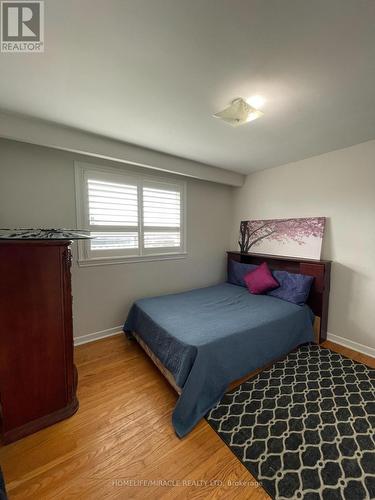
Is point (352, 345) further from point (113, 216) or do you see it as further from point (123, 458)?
point (113, 216)

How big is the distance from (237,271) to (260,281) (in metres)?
0.57

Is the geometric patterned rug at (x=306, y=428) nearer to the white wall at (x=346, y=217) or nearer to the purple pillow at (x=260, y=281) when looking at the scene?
the white wall at (x=346, y=217)

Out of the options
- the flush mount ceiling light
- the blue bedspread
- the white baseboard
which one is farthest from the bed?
the flush mount ceiling light

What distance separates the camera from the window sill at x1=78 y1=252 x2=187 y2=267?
255cm

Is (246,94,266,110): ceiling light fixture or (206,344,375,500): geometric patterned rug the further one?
(246,94,266,110): ceiling light fixture

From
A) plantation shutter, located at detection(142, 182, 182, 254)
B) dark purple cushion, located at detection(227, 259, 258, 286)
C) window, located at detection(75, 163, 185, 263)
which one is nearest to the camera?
window, located at detection(75, 163, 185, 263)

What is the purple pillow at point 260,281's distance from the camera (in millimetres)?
2871

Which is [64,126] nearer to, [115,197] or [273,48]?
[115,197]

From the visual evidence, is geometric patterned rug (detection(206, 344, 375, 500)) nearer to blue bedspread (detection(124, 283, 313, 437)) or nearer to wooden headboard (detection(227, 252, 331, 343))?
blue bedspread (detection(124, 283, 313, 437))

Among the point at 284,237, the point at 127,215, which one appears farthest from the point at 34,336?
the point at 284,237

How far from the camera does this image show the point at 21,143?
2.15m

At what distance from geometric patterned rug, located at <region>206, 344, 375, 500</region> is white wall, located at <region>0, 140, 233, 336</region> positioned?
1.76m

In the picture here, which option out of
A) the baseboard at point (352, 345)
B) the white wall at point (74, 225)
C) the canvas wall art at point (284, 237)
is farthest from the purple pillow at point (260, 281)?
the baseboard at point (352, 345)

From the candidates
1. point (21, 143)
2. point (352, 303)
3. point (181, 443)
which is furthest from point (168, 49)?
point (352, 303)
